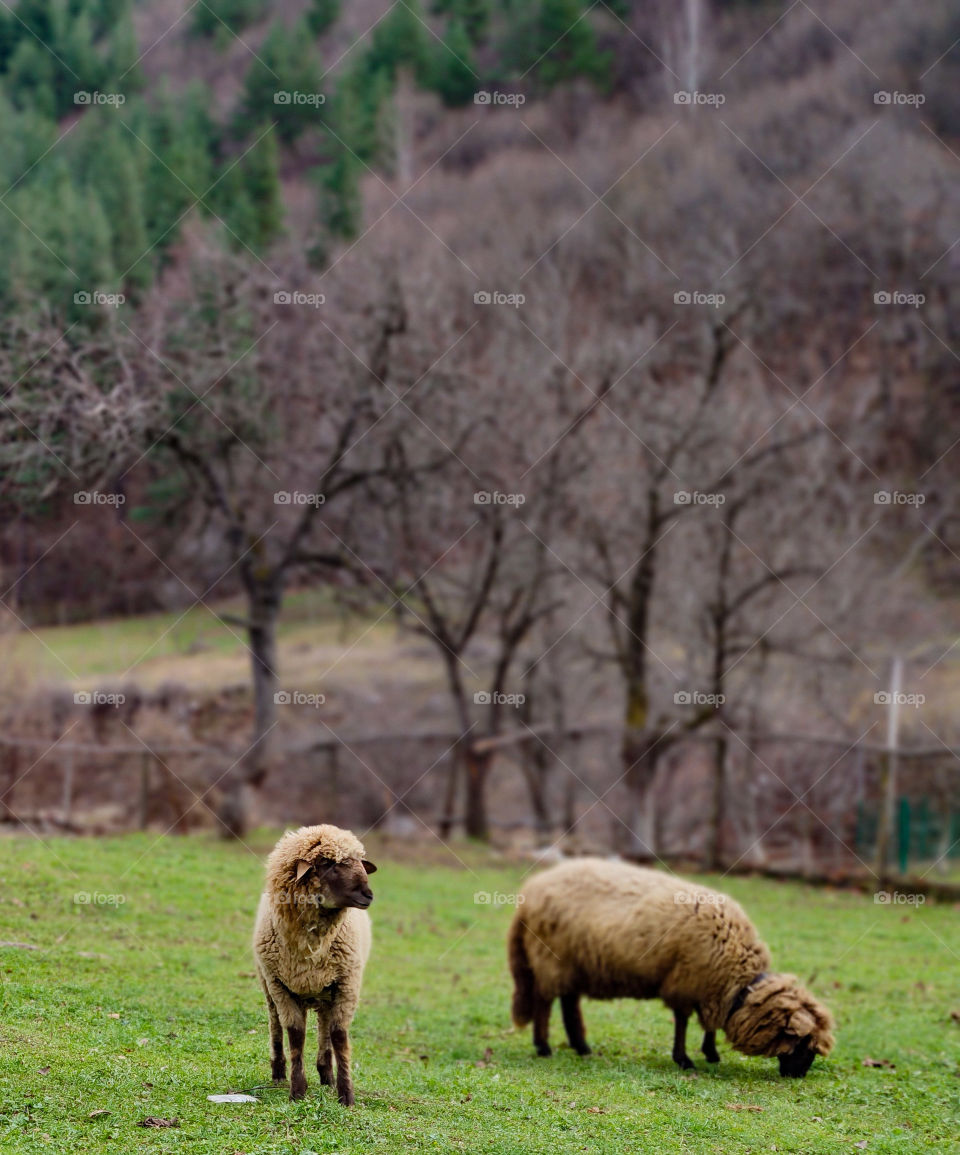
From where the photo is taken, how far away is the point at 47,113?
40344 mm

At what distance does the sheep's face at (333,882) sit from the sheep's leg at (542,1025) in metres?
3.14

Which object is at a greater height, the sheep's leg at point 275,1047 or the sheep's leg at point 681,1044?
the sheep's leg at point 275,1047

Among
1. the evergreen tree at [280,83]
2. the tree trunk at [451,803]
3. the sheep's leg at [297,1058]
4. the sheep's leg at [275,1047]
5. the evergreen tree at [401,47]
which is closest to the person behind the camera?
the sheep's leg at [297,1058]

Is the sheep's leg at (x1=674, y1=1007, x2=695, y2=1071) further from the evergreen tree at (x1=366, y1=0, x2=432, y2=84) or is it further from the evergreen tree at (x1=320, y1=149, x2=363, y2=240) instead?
the evergreen tree at (x1=366, y1=0, x2=432, y2=84)

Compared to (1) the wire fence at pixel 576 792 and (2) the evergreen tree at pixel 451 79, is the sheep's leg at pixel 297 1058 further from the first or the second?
(2) the evergreen tree at pixel 451 79

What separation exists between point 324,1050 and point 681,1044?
3423 millimetres

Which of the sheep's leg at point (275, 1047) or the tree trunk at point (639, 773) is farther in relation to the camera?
the tree trunk at point (639, 773)

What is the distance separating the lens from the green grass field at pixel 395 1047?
736 centimetres

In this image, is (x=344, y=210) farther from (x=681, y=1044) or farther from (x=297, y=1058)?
(x=297, y=1058)

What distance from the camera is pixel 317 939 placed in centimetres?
807

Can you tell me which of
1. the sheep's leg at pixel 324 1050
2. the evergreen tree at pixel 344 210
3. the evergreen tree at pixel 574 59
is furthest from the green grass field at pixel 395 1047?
the evergreen tree at pixel 574 59

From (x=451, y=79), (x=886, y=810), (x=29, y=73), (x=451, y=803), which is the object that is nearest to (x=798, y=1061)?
(x=886, y=810)

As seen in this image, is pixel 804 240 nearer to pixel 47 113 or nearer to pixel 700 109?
pixel 700 109

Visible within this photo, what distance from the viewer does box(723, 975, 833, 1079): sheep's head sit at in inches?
389
